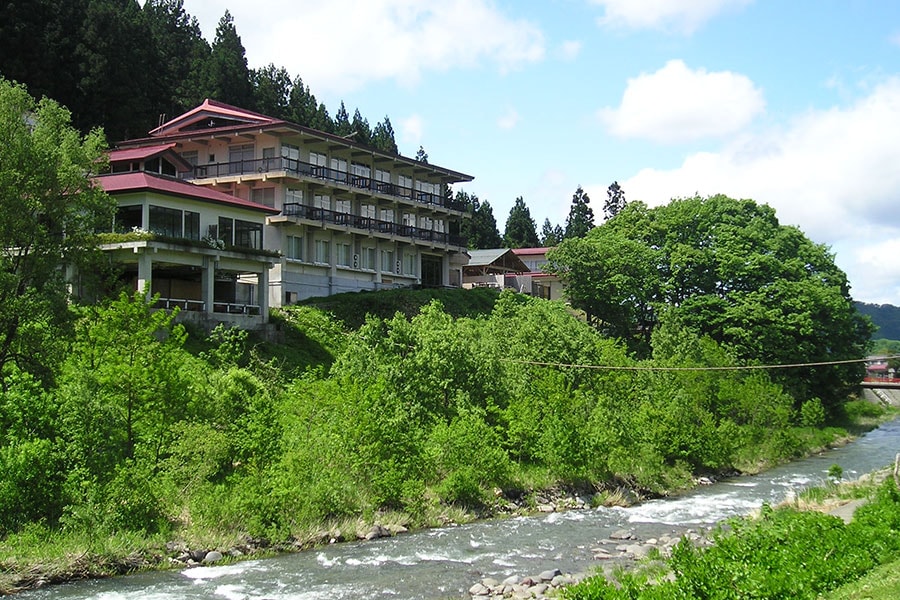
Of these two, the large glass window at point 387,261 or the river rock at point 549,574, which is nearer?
the river rock at point 549,574

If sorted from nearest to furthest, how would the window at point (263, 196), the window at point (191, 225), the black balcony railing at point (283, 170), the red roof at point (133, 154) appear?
1. the window at point (191, 225)
2. the red roof at point (133, 154)
3. the black balcony railing at point (283, 170)
4. the window at point (263, 196)

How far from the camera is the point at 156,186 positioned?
4434cm

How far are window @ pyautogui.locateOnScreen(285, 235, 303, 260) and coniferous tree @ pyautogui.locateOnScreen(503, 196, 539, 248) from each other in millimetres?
65231

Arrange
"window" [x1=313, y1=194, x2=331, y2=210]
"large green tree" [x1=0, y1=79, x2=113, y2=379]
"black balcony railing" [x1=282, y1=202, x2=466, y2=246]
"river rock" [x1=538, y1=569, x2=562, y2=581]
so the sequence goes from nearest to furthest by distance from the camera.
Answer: "river rock" [x1=538, y1=569, x2=562, y2=581]
"large green tree" [x1=0, y1=79, x2=113, y2=379]
"black balcony railing" [x1=282, y1=202, x2=466, y2=246]
"window" [x1=313, y1=194, x2=331, y2=210]

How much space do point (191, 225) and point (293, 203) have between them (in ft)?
43.4

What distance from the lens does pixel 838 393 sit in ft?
217

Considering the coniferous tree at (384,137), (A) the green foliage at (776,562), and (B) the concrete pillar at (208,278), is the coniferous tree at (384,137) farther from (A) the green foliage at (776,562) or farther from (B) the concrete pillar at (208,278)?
(A) the green foliage at (776,562)

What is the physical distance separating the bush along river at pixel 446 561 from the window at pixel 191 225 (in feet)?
77.4

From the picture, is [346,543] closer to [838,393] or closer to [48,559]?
[48,559]

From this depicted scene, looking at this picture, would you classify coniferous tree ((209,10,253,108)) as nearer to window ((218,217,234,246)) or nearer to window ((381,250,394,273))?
window ((381,250,394,273))

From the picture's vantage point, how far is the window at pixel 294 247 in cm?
5909

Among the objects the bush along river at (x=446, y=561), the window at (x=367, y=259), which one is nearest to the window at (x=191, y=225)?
the window at (x=367, y=259)

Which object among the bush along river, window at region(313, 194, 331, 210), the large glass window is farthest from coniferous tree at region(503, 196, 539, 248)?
the bush along river

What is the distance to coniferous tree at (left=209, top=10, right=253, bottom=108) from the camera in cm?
8606
